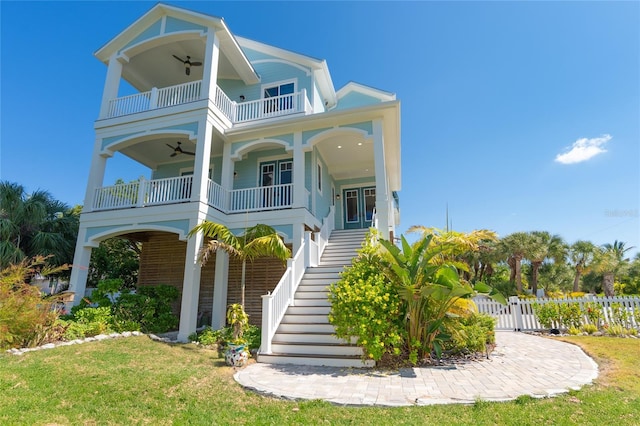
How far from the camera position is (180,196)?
10523mm

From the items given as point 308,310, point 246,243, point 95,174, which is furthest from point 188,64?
point 308,310

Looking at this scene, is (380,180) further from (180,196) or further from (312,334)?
(180,196)

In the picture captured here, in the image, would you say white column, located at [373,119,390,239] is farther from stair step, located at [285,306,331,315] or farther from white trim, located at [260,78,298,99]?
white trim, located at [260,78,298,99]

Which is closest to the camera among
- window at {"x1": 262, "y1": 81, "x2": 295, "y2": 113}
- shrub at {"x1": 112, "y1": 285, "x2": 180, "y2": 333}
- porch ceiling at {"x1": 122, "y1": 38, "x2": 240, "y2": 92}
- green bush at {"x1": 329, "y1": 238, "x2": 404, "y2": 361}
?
green bush at {"x1": 329, "y1": 238, "x2": 404, "y2": 361}

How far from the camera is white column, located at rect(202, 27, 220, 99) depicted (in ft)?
35.7

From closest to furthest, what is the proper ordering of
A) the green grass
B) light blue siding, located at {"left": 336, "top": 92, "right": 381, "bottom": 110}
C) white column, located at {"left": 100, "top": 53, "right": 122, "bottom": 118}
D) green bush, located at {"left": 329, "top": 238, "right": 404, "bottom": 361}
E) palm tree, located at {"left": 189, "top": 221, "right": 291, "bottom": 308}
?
the green grass
green bush, located at {"left": 329, "top": 238, "right": 404, "bottom": 361}
palm tree, located at {"left": 189, "top": 221, "right": 291, "bottom": 308}
white column, located at {"left": 100, "top": 53, "right": 122, "bottom": 118}
light blue siding, located at {"left": 336, "top": 92, "right": 381, "bottom": 110}

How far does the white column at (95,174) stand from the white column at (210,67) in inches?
176

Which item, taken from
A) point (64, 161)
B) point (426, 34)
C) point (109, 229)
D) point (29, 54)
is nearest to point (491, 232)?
point (426, 34)

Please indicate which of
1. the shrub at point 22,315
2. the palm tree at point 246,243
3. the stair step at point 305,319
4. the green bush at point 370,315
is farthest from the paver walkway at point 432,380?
the shrub at point 22,315

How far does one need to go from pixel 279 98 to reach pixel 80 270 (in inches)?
362

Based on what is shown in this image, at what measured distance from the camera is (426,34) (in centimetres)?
1170

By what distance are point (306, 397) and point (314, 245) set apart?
20.8 feet

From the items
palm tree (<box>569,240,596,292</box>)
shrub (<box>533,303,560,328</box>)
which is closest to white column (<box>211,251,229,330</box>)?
shrub (<box>533,303,560,328</box>)

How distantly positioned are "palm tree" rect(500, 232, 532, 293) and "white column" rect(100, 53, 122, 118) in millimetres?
28866
